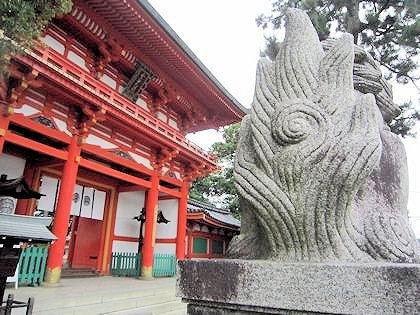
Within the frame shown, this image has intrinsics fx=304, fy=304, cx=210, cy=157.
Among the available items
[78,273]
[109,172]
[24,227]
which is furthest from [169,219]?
[24,227]

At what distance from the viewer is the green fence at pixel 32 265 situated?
5792 millimetres

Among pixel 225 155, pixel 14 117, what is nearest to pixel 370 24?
pixel 14 117

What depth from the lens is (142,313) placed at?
515 centimetres

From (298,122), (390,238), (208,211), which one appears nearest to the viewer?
(390,238)

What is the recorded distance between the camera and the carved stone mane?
1.46 meters

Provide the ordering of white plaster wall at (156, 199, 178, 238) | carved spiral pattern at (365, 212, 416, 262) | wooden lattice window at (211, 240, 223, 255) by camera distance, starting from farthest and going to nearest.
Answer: wooden lattice window at (211, 240, 223, 255)
white plaster wall at (156, 199, 178, 238)
carved spiral pattern at (365, 212, 416, 262)

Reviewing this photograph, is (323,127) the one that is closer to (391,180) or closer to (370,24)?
(391,180)

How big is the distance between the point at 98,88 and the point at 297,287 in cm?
635

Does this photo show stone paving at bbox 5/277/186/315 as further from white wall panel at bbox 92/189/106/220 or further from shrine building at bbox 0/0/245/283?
white wall panel at bbox 92/189/106/220

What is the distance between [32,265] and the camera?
591 cm

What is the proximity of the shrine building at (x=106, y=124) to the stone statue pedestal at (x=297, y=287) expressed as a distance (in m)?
4.84

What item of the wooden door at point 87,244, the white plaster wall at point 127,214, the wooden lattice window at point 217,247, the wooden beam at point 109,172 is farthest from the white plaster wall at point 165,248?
the wooden lattice window at point 217,247

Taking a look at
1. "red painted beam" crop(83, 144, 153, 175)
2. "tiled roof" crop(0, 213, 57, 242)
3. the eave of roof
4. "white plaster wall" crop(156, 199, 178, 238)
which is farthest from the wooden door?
the eave of roof

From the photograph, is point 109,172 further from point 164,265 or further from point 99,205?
point 164,265
